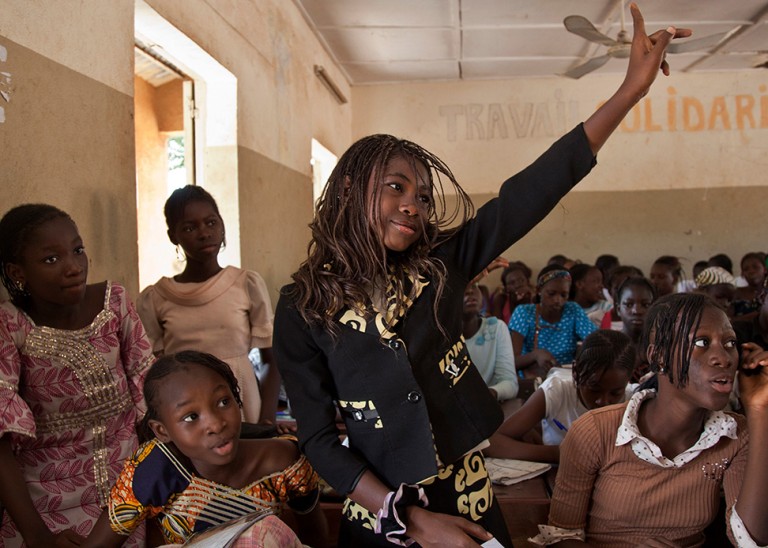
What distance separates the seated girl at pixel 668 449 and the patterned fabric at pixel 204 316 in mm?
1394

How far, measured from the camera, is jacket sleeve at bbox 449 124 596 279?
4.19 ft

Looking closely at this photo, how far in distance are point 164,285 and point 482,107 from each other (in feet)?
25.3

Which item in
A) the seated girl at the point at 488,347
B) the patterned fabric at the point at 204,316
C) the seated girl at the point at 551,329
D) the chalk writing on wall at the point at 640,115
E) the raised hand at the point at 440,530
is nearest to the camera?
the raised hand at the point at 440,530

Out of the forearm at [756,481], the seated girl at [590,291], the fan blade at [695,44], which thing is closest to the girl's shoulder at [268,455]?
the forearm at [756,481]

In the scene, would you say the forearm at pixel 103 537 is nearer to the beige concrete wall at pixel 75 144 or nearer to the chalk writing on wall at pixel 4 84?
the beige concrete wall at pixel 75 144

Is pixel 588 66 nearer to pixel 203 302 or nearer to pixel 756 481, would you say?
pixel 203 302

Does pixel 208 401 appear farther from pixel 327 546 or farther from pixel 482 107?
pixel 482 107

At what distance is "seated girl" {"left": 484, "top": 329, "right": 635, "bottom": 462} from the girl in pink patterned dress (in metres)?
1.32

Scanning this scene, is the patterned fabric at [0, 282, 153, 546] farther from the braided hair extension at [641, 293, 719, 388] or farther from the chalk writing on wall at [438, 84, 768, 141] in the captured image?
the chalk writing on wall at [438, 84, 768, 141]

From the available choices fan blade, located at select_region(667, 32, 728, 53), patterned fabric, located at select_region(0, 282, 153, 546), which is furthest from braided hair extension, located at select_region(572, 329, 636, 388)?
fan blade, located at select_region(667, 32, 728, 53)

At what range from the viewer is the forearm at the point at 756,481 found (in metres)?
1.60

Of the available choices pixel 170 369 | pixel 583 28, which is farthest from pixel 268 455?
pixel 583 28

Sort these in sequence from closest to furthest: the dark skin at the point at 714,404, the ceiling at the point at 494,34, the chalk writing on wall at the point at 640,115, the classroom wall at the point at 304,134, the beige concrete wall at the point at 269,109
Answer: the dark skin at the point at 714,404 < the classroom wall at the point at 304,134 < the beige concrete wall at the point at 269,109 < the ceiling at the point at 494,34 < the chalk writing on wall at the point at 640,115

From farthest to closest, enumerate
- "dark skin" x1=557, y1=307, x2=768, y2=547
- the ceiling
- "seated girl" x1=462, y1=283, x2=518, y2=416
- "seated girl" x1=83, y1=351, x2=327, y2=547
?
1. the ceiling
2. "seated girl" x1=462, y1=283, x2=518, y2=416
3. "dark skin" x1=557, y1=307, x2=768, y2=547
4. "seated girl" x1=83, y1=351, x2=327, y2=547
